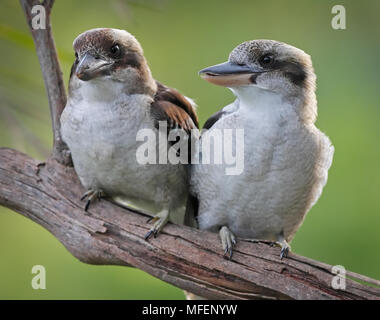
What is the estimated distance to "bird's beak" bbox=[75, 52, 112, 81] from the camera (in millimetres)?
2559

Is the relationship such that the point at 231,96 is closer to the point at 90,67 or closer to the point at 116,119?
the point at 116,119

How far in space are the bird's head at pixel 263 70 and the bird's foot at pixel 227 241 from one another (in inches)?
24.8

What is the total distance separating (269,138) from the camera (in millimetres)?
2648

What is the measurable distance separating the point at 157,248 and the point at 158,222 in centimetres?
14

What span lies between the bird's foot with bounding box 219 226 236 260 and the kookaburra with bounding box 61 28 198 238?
0.85ft

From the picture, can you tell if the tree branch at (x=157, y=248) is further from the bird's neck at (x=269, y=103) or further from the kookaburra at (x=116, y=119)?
the bird's neck at (x=269, y=103)
